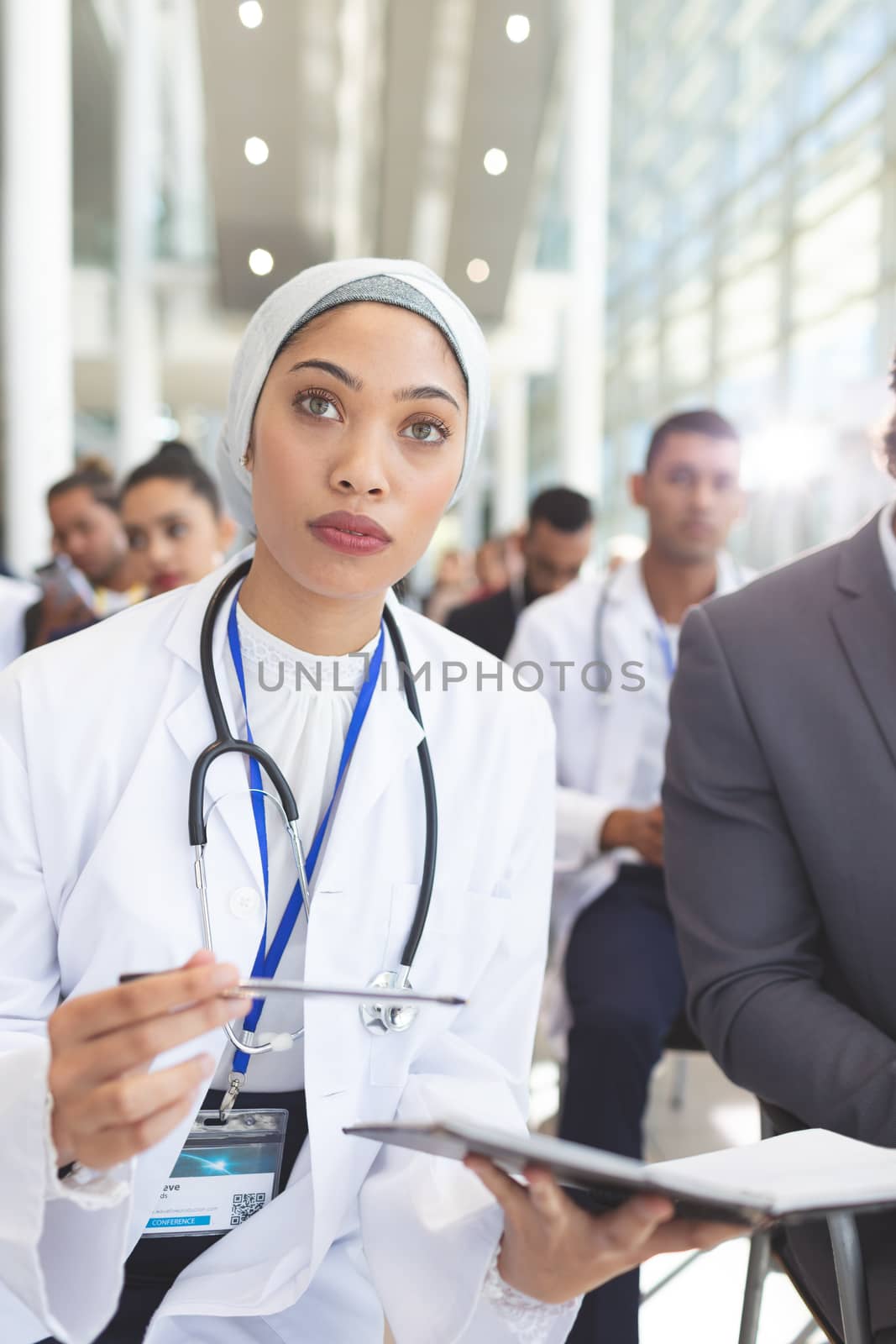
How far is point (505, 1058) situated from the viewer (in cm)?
124

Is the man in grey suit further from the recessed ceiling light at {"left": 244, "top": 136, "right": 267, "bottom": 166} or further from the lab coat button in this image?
the recessed ceiling light at {"left": 244, "top": 136, "right": 267, "bottom": 166}

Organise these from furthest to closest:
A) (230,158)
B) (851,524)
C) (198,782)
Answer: (230,158) → (851,524) → (198,782)

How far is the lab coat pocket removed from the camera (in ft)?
3.81

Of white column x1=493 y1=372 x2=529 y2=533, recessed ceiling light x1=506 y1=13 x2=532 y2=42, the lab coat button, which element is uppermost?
recessed ceiling light x1=506 y1=13 x2=532 y2=42

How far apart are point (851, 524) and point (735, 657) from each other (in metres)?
2.81

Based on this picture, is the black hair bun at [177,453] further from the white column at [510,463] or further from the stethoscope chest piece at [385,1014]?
the white column at [510,463]

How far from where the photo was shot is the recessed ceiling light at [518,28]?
6023 mm

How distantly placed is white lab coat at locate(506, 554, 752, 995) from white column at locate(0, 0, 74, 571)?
13.5 ft

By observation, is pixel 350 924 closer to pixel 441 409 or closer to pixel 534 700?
pixel 534 700

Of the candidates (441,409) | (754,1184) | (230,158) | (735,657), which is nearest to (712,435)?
(735,657)

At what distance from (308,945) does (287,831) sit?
128 mm

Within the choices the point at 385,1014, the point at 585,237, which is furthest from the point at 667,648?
the point at 585,237

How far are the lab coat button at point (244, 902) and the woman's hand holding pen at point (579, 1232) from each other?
36 centimetres

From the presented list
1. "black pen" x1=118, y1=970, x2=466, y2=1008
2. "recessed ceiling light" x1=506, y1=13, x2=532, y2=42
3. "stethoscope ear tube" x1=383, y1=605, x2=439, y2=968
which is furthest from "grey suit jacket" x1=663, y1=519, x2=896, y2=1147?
"recessed ceiling light" x1=506, y1=13, x2=532, y2=42
